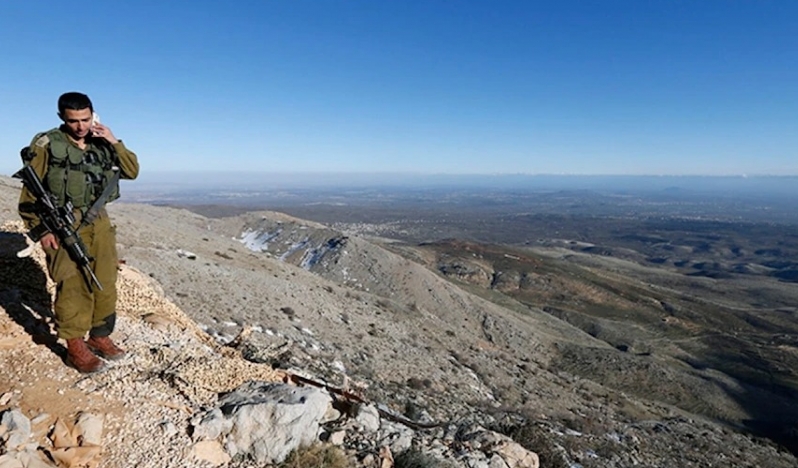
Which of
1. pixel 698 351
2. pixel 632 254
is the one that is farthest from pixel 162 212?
pixel 632 254

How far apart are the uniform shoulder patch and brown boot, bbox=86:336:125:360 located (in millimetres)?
2279

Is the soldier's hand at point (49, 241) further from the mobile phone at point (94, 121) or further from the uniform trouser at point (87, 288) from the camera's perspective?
the mobile phone at point (94, 121)

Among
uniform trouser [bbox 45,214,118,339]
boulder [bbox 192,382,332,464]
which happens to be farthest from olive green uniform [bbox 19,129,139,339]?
boulder [bbox 192,382,332,464]

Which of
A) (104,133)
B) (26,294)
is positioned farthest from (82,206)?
(26,294)

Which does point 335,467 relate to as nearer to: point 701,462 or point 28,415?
Result: point 28,415

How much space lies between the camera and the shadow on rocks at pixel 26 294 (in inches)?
213

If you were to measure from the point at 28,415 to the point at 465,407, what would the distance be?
10.4 metres

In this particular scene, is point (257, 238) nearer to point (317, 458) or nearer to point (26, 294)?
point (26, 294)

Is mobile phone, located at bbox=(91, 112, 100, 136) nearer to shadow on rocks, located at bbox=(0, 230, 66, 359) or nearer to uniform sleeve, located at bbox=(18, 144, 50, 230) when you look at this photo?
uniform sleeve, located at bbox=(18, 144, 50, 230)

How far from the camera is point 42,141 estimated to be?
450 centimetres

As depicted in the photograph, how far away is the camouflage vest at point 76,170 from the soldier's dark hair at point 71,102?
312mm

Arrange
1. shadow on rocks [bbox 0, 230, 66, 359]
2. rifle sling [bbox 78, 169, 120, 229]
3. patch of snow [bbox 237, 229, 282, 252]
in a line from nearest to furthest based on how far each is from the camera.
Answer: rifle sling [bbox 78, 169, 120, 229] < shadow on rocks [bbox 0, 230, 66, 359] < patch of snow [bbox 237, 229, 282, 252]

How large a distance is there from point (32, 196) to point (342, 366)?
9.50 meters

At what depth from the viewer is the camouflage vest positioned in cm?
460
